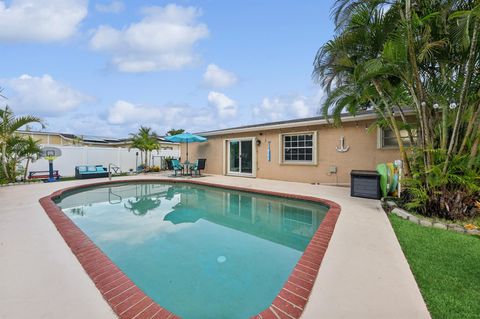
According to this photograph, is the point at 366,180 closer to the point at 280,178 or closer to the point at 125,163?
the point at 280,178

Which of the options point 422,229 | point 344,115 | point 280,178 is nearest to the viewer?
point 422,229

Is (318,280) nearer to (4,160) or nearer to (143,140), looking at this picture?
(4,160)

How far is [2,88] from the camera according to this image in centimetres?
732

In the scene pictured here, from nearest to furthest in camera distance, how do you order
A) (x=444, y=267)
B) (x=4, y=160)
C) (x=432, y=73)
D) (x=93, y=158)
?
(x=444, y=267) → (x=432, y=73) → (x=4, y=160) → (x=93, y=158)

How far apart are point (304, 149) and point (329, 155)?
1352 millimetres

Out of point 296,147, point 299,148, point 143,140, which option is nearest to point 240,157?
point 296,147

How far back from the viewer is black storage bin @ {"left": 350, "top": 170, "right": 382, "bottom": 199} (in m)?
7.31

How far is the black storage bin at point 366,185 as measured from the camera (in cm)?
731

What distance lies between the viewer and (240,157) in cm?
1437

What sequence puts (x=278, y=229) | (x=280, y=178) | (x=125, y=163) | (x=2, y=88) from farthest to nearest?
(x=125, y=163) → (x=280, y=178) → (x=2, y=88) → (x=278, y=229)

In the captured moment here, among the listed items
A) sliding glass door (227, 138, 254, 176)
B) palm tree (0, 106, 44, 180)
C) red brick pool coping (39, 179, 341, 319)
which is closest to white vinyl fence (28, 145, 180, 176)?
palm tree (0, 106, 44, 180)

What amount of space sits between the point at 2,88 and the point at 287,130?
1124cm

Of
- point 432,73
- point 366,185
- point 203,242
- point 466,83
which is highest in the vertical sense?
point 432,73

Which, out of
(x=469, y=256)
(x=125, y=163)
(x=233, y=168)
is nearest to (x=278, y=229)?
(x=469, y=256)
